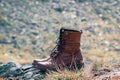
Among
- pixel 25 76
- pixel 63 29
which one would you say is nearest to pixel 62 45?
pixel 63 29

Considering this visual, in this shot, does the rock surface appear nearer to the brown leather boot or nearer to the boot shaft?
the brown leather boot

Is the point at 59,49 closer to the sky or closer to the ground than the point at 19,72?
closer to the sky

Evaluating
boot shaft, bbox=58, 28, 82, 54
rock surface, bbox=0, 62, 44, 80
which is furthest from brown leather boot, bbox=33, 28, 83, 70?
rock surface, bbox=0, 62, 44, 80

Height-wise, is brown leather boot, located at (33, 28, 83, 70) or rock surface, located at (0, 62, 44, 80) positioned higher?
brown leather boot, located at (33, 28, 83, 70)

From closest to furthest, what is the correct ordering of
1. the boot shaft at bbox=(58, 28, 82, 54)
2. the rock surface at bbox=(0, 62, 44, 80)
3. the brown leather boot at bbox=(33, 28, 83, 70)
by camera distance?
1. the rock surface at bbox=(0, 62, 44, 80)
2. the brown leather boot at bbox=(33, 28, 83, 70)
3. the boot shaft at bbox=(58, 28, 82, 54)

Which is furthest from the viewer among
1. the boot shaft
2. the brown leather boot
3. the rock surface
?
the boot shaft

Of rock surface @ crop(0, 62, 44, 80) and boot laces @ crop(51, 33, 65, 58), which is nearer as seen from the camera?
rock surface @ crop(0, 62, 44, 80)

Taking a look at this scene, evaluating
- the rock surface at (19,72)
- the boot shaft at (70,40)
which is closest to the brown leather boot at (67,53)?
the boot shaft at (70,40)

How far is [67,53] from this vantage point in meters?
14.2

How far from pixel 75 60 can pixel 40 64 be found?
116 cm

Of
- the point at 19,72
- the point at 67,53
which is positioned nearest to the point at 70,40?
the point at 67,53

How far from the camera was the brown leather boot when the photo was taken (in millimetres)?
13953

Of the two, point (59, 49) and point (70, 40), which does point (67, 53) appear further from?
point (70, 40)

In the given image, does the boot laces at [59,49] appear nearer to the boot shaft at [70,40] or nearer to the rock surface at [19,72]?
the boot shaft at [70,40]
